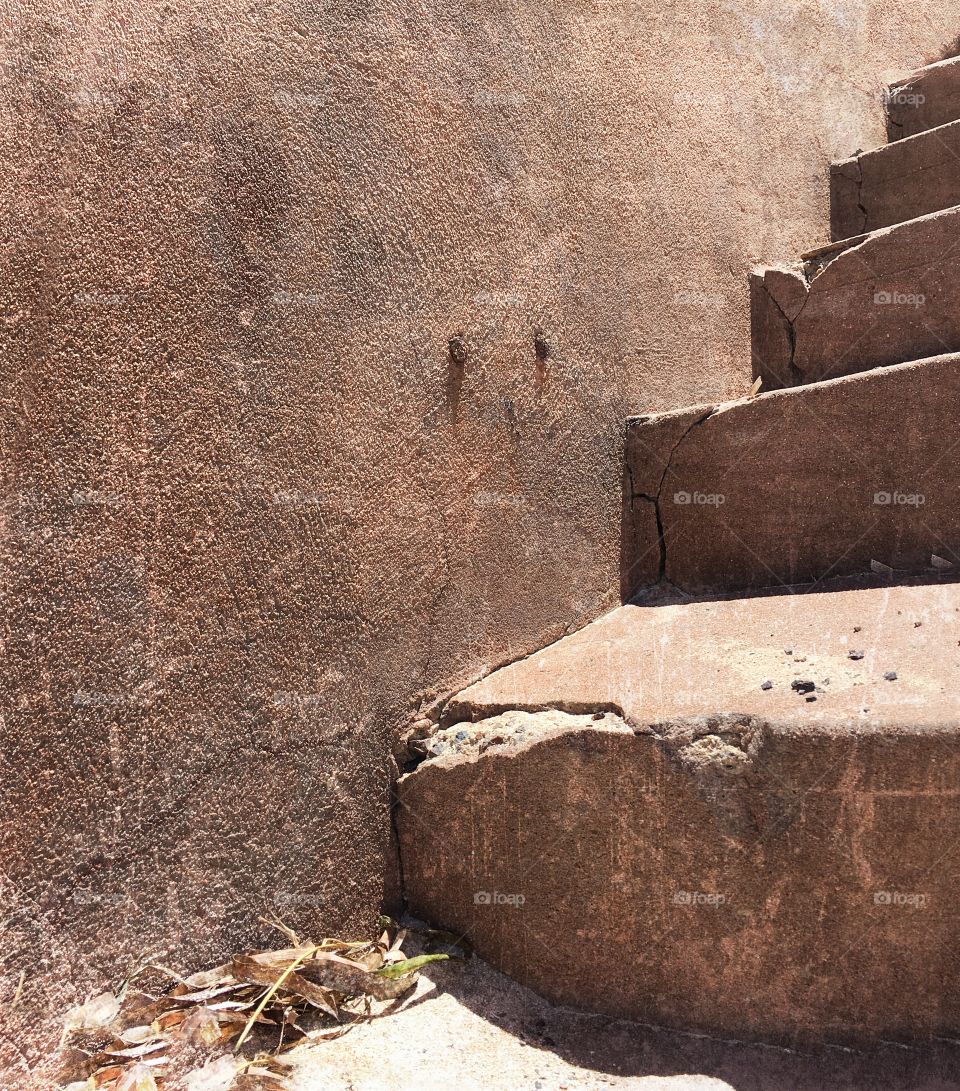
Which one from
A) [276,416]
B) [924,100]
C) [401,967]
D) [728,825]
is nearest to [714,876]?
[728,825]

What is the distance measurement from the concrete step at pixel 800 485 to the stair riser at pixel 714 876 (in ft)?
2.05

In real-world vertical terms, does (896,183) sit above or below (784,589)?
above

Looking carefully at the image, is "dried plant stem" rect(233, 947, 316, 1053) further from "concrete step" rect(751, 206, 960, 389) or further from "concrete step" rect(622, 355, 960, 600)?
"concrete step" rect(751, 206, 960, 389)

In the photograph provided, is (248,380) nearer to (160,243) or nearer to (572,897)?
(160,243)

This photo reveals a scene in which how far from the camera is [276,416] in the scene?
1687 millimetres

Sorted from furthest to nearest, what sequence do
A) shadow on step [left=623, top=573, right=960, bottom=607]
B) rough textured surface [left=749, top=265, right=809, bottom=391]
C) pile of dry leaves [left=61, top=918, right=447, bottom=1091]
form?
rough textured surface [left=749, top=265, right=809, bottom=391]
shadow on step [left=623, top=573, right=960, bottom=607]
pile of dry leaves [left=61, top=918, right=447, bottom=1091]

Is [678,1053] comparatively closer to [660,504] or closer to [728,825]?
[728,825]

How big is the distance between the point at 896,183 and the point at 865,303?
0.87m

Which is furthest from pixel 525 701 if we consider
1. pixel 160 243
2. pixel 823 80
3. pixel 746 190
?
pixel 823 80

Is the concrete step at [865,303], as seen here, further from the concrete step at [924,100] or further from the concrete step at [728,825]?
the concrete step at [924,100]

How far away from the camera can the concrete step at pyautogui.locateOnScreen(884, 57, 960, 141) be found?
10.2 feet

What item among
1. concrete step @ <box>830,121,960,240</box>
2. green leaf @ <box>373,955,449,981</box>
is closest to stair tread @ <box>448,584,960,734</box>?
green leaf @ <box>373,955,449,981</box>

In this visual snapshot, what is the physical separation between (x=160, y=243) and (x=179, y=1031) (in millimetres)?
1147

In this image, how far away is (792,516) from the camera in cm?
201
